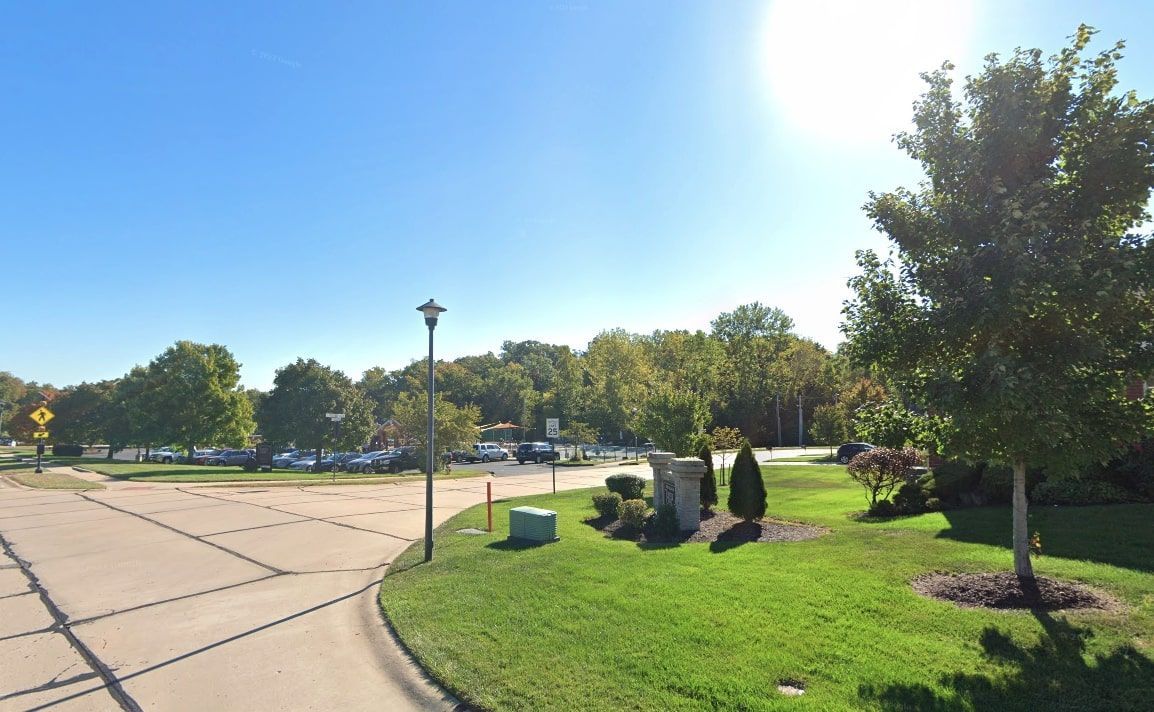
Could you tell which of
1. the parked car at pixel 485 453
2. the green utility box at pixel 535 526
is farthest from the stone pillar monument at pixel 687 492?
the parked car at pixel 485 453

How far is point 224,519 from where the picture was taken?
49.6 feet

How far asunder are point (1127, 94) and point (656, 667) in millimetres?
7639

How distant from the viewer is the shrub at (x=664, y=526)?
11.7 metres

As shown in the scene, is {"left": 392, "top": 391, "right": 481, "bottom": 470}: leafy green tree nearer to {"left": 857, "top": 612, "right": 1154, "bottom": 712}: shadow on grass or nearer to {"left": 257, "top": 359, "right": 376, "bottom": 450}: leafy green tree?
{"left": 257, "top": 359, "right": 376, "bottom": 450}: leafy green tree

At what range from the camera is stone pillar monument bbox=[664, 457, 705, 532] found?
12.0 metres

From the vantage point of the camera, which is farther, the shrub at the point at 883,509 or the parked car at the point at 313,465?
the parked car at the point at 313,465

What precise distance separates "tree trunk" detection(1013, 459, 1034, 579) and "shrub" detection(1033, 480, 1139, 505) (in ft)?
17.7

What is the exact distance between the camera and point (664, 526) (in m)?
11.8

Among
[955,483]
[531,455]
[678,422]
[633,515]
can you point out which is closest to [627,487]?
[633,515]

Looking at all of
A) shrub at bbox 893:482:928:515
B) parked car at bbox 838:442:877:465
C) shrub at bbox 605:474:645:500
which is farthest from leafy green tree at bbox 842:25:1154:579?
parked car at bbox 838:442:877:465

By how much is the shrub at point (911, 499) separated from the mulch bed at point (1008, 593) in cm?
603

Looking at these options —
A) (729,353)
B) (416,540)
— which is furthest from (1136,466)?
(729,353)

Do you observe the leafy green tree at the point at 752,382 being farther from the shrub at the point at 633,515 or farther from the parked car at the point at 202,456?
the shrub at the point at 633,515

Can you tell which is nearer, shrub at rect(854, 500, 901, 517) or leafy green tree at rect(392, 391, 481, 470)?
shrub at rect(854, 500, 901, 517)
